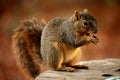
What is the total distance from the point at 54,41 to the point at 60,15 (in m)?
3.20

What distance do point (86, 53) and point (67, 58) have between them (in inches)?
104

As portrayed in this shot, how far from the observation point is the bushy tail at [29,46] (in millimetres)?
4127

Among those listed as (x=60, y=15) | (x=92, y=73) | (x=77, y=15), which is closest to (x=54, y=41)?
(x=77, y=15)

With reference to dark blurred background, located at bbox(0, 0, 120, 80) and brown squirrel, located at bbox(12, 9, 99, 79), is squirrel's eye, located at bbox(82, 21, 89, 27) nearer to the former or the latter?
brown squirrel, located at bbox(12, 9, 99, 79)

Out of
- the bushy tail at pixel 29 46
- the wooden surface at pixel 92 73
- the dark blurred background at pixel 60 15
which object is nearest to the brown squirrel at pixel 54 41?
the bushy tail at pixel 29 46

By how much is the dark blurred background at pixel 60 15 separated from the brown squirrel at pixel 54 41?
7.42ft

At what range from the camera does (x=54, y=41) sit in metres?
3.78

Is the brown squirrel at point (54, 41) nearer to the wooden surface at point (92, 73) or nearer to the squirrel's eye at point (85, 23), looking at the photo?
the squirrel's eye at point (85, 23)

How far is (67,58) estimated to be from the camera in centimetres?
378

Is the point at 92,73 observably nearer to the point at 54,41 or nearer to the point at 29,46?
the point at 54,41

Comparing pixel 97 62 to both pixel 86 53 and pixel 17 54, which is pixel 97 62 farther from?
pixel 86 53

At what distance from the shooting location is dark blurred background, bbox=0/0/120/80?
21.2 ft

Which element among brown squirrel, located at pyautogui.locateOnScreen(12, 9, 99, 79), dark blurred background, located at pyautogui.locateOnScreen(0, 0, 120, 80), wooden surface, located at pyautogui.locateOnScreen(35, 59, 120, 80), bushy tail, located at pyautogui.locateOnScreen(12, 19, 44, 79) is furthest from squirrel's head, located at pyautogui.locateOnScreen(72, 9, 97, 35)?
dark blurred background, located at pyautogui.locateOnScreen(0, 0, 120, 80)

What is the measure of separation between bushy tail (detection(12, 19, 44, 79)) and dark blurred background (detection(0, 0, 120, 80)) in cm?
224
